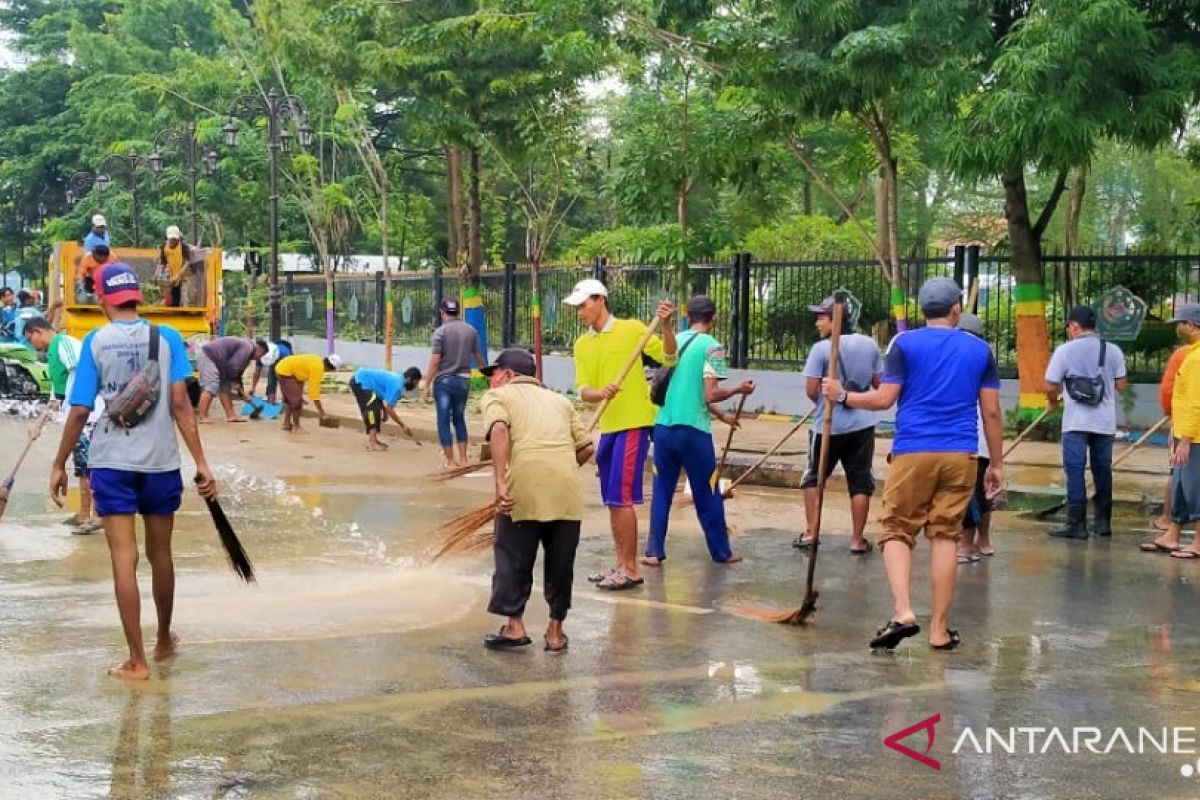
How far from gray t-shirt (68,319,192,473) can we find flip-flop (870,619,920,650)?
11.2 ft

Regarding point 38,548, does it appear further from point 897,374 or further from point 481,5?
point 481,5

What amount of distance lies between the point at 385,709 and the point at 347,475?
338 inches

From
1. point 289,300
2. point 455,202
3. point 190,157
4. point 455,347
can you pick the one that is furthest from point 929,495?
point 289,300

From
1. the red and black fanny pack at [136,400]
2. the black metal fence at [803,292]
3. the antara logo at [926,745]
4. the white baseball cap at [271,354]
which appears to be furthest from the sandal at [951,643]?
the white baseball cap at [271,354]

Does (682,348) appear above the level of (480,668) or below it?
above

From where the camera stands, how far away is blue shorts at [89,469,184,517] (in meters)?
6.55

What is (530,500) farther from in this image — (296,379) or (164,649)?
(296,379)

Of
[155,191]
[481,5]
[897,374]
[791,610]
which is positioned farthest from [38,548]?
[155,191]

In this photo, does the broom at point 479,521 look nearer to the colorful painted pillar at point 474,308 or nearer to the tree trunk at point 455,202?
the colorful painted pillar at point 474,308

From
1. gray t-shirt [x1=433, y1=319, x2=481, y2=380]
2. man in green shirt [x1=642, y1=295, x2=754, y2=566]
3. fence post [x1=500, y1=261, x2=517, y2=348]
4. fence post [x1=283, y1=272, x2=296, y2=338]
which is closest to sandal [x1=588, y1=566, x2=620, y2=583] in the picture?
man in green shirt [x1=642, y1=295, x2=754, y2=566]

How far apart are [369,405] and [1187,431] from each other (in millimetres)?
9102

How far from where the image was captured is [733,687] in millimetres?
6375

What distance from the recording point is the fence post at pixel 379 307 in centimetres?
3219

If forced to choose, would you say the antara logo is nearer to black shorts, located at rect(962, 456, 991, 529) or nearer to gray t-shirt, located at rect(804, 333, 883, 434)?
black shorts, located at rect(962, 456, 991, 529)
